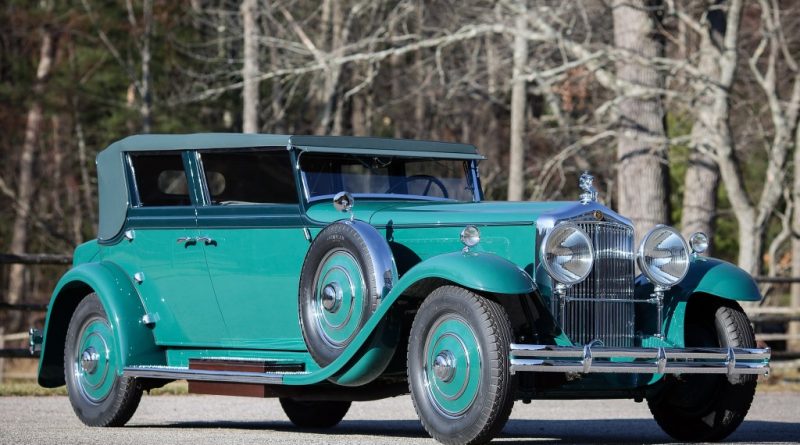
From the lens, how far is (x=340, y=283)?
294 inches

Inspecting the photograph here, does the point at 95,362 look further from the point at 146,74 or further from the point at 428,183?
the point at 146,74

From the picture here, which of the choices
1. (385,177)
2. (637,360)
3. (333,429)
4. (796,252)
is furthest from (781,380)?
(637,360)

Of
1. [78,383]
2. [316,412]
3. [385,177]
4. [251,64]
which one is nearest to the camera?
[385,177]

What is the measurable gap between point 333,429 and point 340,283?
186 centimetres

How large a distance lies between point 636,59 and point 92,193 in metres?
19.8

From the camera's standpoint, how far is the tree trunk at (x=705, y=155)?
1502cm

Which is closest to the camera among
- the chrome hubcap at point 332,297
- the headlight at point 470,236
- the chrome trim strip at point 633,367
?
the chrome trim strip at point 633,367

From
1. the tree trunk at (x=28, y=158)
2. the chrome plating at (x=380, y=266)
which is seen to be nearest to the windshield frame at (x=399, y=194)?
the chrome plating at (x=380, y=266)

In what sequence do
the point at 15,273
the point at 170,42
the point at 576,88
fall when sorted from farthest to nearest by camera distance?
the point at 15,273
the point at 170,42
the point at 576,88

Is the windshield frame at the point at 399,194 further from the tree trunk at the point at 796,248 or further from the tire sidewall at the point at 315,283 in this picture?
the tree trunk at the point at 796,248

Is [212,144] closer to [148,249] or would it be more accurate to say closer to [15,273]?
[148,249]

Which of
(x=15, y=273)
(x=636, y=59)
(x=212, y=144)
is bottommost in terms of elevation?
(x=15, y=273)

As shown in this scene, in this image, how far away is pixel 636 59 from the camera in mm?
14383

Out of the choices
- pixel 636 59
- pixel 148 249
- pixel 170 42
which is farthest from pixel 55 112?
pixel 148 249
